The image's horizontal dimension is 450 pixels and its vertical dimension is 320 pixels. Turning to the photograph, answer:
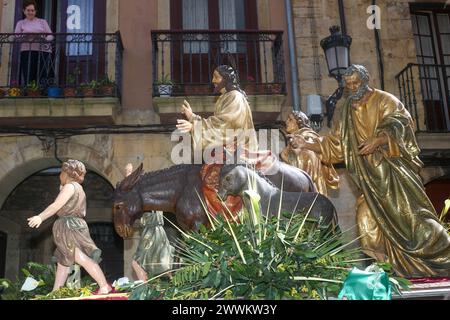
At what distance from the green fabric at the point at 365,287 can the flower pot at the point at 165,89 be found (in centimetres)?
664

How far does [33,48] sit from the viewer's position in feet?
29.8

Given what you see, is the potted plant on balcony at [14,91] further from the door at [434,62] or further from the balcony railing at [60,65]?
the door at [434,62]

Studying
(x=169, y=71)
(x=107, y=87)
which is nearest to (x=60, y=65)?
(x=107, y=87)

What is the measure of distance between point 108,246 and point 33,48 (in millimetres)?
4307

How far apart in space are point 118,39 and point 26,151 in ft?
8.02

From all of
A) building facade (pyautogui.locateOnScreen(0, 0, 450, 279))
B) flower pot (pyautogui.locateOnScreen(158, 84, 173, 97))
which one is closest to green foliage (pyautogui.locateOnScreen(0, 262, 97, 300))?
building facade (pyautogui.locateOnScreen(0, 0, 450, 279))

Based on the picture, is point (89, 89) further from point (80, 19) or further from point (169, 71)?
point (80, 19)

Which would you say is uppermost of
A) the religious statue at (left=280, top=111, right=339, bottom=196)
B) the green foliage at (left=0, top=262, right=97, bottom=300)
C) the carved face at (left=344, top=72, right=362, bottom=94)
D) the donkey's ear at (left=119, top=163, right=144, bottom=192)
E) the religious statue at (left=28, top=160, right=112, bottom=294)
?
the carved face at (left=344, top=72, right=362, bottom=94)

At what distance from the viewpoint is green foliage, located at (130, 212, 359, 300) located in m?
2.70

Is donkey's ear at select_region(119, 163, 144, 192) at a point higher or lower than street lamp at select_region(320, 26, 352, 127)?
lower

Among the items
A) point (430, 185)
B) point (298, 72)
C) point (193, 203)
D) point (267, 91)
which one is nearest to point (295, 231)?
point (193, 203)

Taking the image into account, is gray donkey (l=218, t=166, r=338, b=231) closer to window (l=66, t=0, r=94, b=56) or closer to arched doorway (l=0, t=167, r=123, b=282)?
window (l=66, t=0, r=94, b=56)

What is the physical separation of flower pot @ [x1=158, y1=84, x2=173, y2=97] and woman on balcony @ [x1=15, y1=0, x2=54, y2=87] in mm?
1876

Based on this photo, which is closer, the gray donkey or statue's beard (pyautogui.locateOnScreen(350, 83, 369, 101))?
the gray donkey
